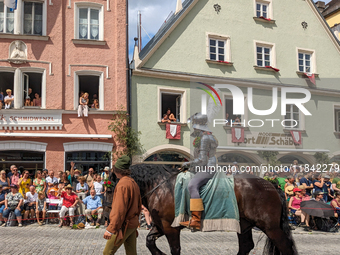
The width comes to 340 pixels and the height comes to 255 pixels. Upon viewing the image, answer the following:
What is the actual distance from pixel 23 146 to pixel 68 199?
518cm

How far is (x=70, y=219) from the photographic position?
12867 mm

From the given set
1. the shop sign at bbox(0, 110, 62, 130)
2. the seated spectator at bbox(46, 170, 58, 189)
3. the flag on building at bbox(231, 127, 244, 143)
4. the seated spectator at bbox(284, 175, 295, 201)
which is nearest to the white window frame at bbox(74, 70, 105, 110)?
the shop sign at bbox(0, 110, 62, 130)

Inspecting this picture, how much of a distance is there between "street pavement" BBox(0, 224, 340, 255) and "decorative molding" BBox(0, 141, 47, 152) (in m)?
5.46

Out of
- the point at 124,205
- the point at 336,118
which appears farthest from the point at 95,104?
the point at 124,205

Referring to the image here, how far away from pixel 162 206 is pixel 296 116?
3.23m

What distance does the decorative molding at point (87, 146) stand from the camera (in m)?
17.6

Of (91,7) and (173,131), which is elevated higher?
(91,7)

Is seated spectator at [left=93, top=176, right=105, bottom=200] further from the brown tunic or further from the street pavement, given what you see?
the brown tunic

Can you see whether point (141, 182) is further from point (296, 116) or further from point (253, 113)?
point (296, 116)

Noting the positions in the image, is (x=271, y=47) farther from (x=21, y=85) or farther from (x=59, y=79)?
(x=21, y=85)

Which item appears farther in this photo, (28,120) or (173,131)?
(173,131)

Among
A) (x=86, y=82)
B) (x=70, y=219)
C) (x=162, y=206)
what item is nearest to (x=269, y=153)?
(x=162, y=206)

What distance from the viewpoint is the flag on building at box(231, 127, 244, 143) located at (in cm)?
682

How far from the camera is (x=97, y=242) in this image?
31.7 ft
